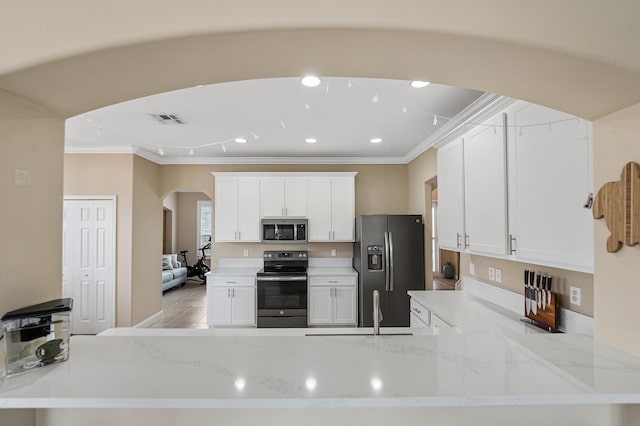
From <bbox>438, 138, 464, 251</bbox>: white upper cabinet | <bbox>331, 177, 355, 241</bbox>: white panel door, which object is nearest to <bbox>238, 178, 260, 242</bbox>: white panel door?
<bbox>331, 177, 355, 241</bbox>: white panel door

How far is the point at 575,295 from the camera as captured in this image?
1.80m

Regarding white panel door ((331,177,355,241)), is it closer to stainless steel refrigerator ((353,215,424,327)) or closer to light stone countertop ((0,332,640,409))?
stainless steel refrigerator ((353,215,424,327))

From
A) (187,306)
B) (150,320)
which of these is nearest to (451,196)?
(150,320)

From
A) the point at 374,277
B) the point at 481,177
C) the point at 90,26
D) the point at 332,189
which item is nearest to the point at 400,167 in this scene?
the point at 332,189

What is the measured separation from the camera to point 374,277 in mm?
4203

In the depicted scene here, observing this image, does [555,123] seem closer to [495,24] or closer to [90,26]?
[495,24]

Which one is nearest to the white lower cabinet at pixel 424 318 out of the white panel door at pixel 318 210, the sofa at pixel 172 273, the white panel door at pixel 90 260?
the white panel door at pixel 318 210

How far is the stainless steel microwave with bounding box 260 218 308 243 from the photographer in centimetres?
465

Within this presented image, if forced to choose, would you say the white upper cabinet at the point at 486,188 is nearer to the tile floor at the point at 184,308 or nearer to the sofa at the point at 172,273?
the tile floor at the point at 184,308

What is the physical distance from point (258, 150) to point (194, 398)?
4043 mm

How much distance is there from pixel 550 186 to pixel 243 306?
3948 mm

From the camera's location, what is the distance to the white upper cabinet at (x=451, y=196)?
2.53 metres

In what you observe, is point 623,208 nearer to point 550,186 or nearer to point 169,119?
point 550,186

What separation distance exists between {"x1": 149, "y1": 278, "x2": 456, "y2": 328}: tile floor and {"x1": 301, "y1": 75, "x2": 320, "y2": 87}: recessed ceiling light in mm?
4080
